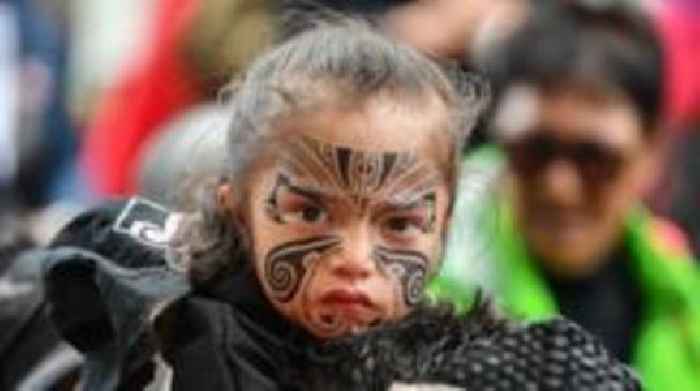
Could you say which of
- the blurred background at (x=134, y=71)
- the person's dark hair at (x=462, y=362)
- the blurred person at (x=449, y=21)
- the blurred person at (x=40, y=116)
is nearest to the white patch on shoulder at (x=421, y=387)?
the person's dark hair at (x=462, y=362)

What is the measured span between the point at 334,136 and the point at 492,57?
5.62 ft

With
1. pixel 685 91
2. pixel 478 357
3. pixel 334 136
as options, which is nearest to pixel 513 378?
pixel 478 357

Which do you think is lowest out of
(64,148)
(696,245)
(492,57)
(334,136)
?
(64,148)

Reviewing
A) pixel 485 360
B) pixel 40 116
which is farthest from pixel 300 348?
pixel 40 116

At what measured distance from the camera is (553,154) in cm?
393

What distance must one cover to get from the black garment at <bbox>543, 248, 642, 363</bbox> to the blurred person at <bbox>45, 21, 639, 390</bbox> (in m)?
1.39

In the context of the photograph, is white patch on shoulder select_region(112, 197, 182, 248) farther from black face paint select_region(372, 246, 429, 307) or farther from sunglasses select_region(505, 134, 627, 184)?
sunglasses select_region(505, 134, 627, 184)

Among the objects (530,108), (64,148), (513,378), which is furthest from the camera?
(64,148)

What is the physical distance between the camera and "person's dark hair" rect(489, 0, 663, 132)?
3.96 metres

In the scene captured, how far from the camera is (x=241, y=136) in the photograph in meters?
2.50

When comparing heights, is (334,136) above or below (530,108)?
above

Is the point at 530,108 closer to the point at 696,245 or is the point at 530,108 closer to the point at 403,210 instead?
the point at 696,245

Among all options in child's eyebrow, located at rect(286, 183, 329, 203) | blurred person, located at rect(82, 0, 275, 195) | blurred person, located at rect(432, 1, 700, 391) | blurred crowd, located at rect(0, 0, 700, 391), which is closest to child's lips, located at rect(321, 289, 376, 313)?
child's eyebrow, located at rect(286, 183, 329, 203)

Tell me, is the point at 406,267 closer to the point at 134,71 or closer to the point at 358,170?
the point at 358,170
